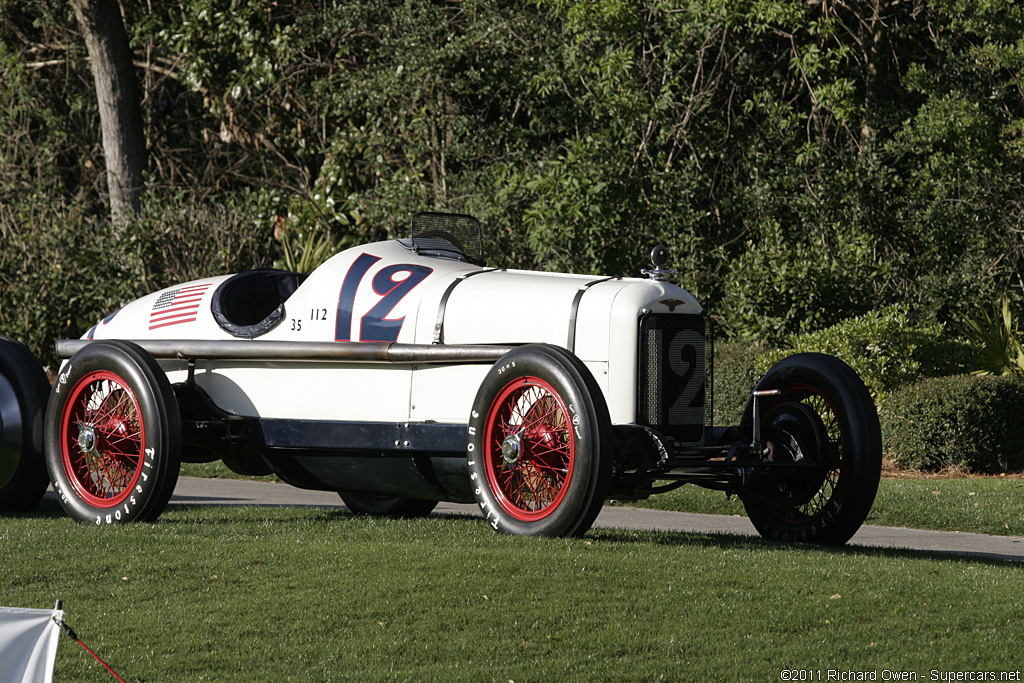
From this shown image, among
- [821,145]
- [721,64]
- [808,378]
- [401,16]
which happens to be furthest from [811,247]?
[808,378]

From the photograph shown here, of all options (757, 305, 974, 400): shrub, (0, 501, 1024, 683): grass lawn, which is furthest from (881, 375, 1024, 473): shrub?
(0, 501, 1024, 683): grass lawn

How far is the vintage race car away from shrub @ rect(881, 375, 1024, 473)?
5497mm

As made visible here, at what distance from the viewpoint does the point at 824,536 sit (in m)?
7.37

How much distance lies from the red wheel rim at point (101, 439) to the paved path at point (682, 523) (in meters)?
1.65

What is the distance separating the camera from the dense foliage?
49.9 feet

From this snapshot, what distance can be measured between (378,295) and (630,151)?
9182 mm

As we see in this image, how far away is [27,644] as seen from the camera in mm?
3182

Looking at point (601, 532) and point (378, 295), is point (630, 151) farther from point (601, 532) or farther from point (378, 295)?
point (601, 532)

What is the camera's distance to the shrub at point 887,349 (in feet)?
45.1

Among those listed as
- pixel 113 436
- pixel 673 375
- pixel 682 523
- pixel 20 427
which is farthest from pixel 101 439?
pixel 682 523

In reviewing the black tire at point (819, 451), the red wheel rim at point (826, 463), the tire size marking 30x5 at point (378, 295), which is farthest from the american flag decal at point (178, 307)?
the red wheel rim at point (826, 463)

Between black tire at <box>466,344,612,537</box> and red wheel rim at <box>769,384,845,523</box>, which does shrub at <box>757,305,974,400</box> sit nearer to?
red wheel rim at <box>769,384,845,523</box>

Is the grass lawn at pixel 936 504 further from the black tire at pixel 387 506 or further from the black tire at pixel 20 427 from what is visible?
the black tire at pixel 20 427

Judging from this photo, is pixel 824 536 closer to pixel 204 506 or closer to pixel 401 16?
pixel 204 506
